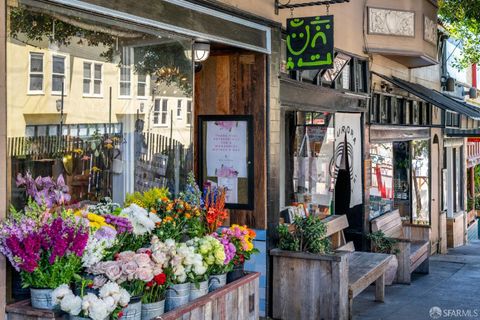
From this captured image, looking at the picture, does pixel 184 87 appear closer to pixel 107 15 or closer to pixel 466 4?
pixel 107 15

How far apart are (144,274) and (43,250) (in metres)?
0.69

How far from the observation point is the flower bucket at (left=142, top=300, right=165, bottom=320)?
455cm

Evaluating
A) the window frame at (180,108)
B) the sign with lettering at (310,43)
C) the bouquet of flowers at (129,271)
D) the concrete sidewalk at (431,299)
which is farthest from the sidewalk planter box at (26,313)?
the concrete sidewalk at (431,299)

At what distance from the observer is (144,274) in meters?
4.38

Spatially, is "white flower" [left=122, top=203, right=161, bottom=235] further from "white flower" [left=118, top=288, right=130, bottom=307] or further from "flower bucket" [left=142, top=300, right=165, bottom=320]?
"white flower" [left=118, top=288, right=130, bottom=307]

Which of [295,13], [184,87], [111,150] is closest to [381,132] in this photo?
[295,13]

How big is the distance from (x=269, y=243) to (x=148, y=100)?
2.56 metres

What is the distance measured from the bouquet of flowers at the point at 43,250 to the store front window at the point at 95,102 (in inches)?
15.7

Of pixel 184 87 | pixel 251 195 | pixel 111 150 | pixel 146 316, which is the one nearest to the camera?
pixel 146 316

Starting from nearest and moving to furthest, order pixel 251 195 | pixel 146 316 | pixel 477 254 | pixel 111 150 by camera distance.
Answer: pixel 146 316, pixel 111 150, pixel 251 195, pixel 477 254

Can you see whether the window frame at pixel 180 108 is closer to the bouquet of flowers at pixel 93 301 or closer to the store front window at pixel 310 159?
the bouquet of flowers at pixel 93 301

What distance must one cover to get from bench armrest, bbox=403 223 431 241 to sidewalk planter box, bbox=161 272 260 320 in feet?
24.1

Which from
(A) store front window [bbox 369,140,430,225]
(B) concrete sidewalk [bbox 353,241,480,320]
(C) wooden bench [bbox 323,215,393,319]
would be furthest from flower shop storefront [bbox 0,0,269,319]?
(A) store front window [bbox 369,140,430,225]

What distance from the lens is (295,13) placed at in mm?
8547
